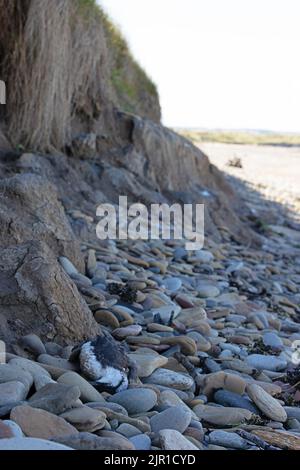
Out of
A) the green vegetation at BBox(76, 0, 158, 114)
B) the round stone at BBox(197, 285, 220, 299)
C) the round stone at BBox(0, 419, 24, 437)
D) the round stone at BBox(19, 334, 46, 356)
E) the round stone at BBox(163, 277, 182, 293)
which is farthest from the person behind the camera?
the green vegetation at BBox(76, 0, 158, 114)

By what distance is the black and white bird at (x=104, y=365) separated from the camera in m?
2.59

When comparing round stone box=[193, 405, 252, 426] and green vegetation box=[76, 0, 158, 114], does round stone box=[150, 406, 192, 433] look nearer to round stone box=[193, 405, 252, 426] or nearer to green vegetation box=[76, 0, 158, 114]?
round stone box=[193, 405, 252, 426]

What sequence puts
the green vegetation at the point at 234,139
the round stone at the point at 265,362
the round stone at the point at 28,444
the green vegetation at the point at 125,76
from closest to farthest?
the round stone at the point at 28,444 < the round stone at the point at 265,362 < the green vegetation at the point at 125,76 < the green vegetation at the point at 234,139

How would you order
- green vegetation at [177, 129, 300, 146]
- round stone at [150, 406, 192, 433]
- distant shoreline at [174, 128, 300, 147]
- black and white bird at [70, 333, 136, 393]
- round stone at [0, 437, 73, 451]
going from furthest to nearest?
green vegetation at [177, 129, 300, 146] → distant shoreline at [174, 128, 300, 147] → black and white bird at [70, 333, 136, 393] → round stone at [150, 406, 192, 433] → round stone at [0, 437, 73, 451]

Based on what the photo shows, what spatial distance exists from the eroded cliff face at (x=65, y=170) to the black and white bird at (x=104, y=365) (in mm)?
276

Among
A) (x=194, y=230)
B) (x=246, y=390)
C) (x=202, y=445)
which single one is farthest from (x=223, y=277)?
(x=202, y=445)

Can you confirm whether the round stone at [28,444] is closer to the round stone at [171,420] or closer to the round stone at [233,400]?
the round stone at [171,420]

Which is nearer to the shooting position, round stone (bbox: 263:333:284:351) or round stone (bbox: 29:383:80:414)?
round stone (bbox: 29:383:80:414)

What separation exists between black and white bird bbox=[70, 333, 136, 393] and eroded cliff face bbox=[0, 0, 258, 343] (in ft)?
0.90

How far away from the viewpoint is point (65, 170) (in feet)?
19.7

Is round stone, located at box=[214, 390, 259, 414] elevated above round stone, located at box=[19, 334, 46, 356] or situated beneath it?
situated beneath

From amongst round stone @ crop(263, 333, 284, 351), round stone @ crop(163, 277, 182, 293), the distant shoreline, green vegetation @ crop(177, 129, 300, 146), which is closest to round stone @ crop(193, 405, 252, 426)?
round stone @ crop(263, 333, 284, 351)

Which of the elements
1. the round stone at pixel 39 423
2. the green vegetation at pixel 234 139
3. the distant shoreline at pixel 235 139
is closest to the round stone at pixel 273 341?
the round stone at pixel 39 423

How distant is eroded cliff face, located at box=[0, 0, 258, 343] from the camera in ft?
9.68
